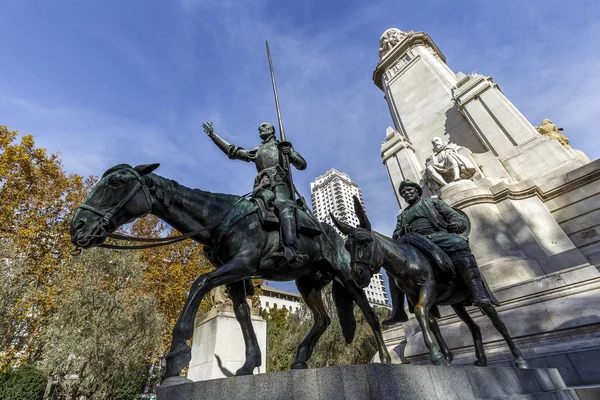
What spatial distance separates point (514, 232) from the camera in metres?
10.0

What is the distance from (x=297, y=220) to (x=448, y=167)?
984 centimetres

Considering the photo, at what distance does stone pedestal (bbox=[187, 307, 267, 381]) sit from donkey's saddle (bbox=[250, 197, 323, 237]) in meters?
4.26

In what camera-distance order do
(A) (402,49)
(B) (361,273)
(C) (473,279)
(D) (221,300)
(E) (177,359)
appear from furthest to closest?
1. (A) (402,49)
2. (D) (221,300)
3. (C) (473,279)
4. (B) (361,273)
5. (E) (177,359)

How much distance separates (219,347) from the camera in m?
7.42

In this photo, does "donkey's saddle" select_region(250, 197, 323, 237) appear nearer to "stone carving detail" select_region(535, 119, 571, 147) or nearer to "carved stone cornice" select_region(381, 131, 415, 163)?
"carved stone cornice" select_region(381, 131, 415, 163)

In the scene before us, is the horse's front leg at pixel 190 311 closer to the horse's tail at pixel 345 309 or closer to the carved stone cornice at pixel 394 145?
the horse's tail at pixel 345 309

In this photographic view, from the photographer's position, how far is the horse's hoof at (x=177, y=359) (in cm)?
312

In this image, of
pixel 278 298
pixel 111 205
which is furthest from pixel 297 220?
pixel 278 298

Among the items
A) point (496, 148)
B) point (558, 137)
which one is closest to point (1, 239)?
point (496, 148)

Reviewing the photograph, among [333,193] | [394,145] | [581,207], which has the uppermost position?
[333,193]

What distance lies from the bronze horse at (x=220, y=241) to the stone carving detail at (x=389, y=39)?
880 inches

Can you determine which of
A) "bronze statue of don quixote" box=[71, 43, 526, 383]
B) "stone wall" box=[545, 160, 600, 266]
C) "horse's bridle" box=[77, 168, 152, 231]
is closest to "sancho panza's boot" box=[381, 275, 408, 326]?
"bronze statue of don quixote" box=[71, 43, 526, 383]

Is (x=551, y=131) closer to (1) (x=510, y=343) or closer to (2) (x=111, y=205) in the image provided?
(1) (x=510, y=343)

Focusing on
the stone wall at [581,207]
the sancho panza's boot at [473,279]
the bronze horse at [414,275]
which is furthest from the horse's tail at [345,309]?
the stone wall at [581,207]
